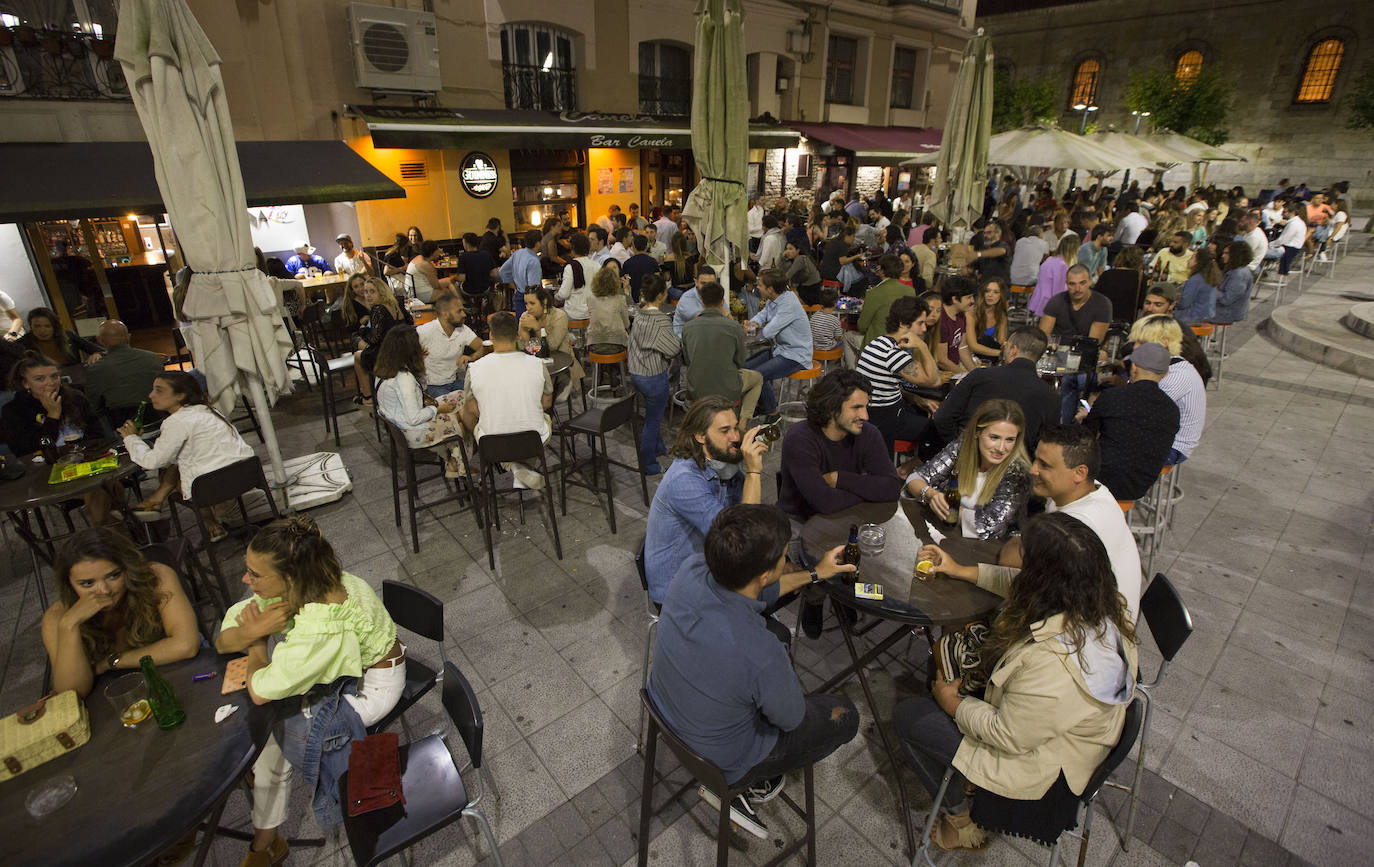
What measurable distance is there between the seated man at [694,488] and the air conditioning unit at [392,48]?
10938 mm

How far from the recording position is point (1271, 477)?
6.11 meters

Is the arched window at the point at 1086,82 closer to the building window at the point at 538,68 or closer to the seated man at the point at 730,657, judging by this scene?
the building window at the point at 538,68

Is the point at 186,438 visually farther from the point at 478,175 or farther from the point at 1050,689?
the point at 478,175

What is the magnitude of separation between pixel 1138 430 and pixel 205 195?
6.21 metres

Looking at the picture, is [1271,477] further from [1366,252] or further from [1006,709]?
[1366,252]

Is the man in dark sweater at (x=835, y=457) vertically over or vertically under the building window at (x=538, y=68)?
under

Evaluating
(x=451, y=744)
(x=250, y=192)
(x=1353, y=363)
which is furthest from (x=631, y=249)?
(x=1353, y=363)

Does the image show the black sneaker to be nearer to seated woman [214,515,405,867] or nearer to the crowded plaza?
the crowded plaza

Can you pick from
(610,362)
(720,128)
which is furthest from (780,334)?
(720,128)

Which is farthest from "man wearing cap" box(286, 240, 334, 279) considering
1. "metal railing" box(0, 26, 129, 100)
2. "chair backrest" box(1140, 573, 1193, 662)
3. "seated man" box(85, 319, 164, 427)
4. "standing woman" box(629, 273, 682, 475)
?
"chair backrest" box(1140, 573, 1193, 662)

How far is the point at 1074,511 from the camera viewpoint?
3.06 metres

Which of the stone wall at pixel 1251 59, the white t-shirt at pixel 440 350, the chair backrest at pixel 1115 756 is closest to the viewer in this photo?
the chair backrest at pixel 1115 756

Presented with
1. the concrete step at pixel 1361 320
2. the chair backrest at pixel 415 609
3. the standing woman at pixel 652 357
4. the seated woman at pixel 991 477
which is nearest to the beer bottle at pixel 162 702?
the chair backrest at pixel 415 609

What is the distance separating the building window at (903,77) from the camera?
2222 centimetres
